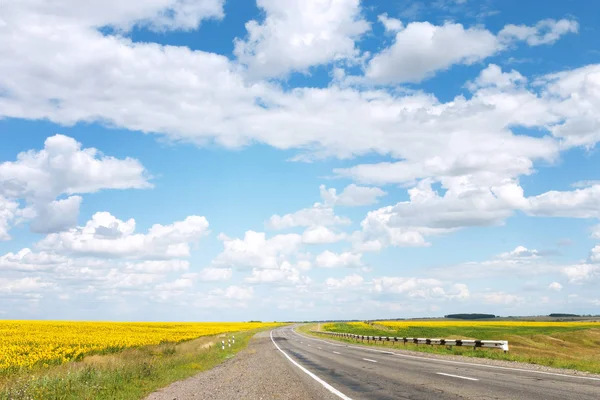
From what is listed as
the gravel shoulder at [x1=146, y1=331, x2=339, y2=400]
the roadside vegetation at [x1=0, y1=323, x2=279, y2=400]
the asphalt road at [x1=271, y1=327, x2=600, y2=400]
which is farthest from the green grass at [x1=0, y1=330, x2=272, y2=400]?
the asphalt road at [x1=271, y1=327, x2=600, y2=400]

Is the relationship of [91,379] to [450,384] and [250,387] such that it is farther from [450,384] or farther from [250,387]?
[450,384]

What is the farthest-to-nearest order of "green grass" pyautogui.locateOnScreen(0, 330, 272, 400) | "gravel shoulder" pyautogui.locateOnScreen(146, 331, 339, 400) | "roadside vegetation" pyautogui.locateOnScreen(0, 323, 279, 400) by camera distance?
"roadside vegetation" pyautogui.locateOnScreen(0, 323, 279, 400), "green grass" pyautogui.locateOnScreen(0, 330, 272, 400), "gravel shoulder" pyautogui.locateOnScreen(146, 331, 339, 400)

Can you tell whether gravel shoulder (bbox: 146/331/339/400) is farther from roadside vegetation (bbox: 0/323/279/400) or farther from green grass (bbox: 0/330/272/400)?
roadside vegetation (bbox: 0/323/279/400)

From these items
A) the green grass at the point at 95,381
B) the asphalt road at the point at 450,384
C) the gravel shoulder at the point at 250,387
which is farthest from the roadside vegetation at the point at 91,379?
the asphalt road at the point at 450,384

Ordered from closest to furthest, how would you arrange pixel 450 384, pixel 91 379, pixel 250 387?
Result: pixel 450 384 < pixel 250 387 < pixel 91 379

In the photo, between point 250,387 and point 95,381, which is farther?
point 95,381

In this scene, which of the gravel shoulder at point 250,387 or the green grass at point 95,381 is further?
the green grass at point 95,381

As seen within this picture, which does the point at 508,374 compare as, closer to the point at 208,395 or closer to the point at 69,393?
the point at 208,395

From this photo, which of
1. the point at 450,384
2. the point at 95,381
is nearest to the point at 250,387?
the point at 95,381

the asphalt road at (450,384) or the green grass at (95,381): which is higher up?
the asphalt road at (450,384)

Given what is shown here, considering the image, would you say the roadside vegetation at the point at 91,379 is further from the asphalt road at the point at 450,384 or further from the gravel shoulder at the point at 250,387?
the asphalt road at the point at 450,384

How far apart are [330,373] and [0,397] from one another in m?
10.3

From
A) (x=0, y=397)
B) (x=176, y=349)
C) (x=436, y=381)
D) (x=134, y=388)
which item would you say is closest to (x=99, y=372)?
(x=134, y=388)

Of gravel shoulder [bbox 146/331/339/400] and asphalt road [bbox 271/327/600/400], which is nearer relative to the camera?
asphalt road [bbox 271/327/600/400]
